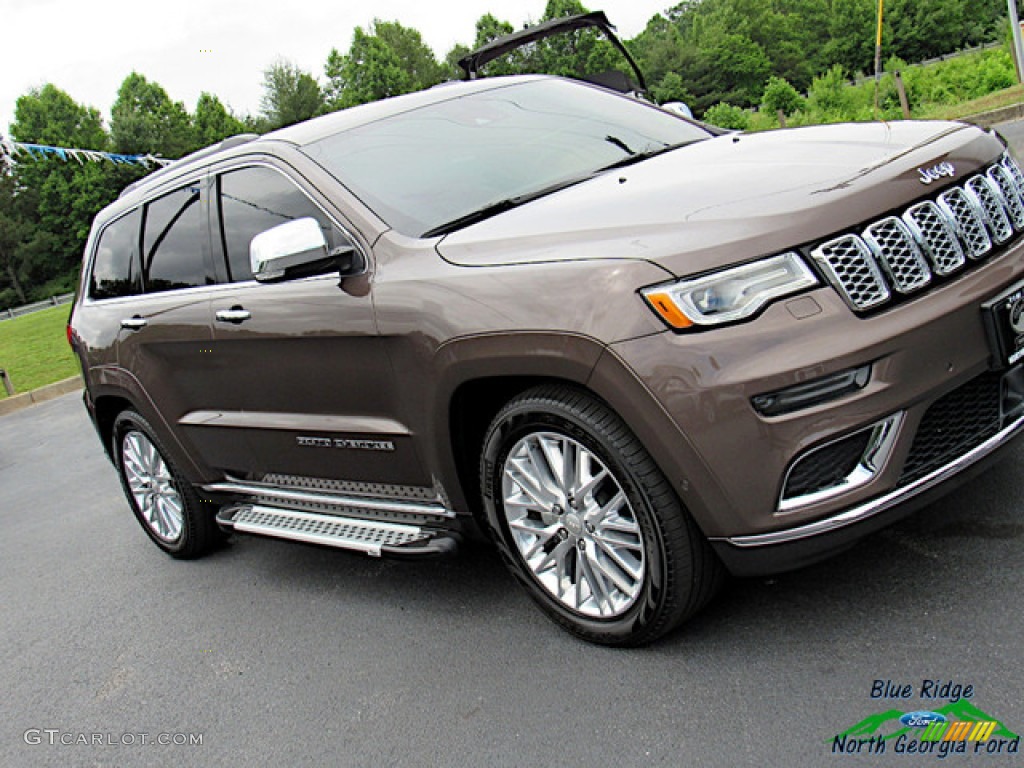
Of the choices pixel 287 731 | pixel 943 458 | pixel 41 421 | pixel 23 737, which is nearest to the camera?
pixel 943 458

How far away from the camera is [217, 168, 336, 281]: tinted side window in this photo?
12.8ft

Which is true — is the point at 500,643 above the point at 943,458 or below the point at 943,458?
below

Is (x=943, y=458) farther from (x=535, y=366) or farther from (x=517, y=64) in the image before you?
→ (x=517, y=64)

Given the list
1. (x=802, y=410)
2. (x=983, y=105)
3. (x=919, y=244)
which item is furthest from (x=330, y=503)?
(x=983, y=105)

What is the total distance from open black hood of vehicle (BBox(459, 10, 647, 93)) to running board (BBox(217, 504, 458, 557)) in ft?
20.3

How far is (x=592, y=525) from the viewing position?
3133mm

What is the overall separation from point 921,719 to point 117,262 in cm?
429

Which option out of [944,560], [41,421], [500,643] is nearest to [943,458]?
[944,560]

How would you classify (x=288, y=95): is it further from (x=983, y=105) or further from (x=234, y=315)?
(x=234, y=315)

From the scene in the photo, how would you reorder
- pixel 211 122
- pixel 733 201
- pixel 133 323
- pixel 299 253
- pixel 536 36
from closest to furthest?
pixel 733 201 < pixel 299 253 < pixel 133 323 < pixel 536 36 < pixel 211 122

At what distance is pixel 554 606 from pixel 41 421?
10.1 meters

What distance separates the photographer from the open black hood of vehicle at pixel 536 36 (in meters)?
9.59

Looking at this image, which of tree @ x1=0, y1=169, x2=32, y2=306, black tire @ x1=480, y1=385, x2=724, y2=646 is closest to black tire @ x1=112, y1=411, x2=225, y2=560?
black tire @ x1=480, y1=385, x2=724, y2=646

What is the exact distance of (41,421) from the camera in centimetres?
1182
